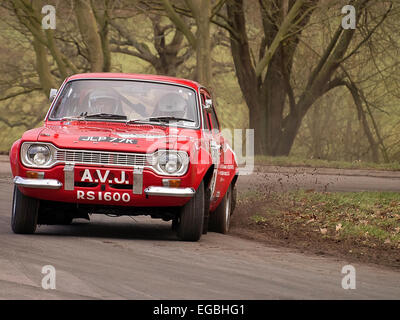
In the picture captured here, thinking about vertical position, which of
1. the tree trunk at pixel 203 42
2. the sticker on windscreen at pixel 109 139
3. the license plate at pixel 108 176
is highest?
the tree trunk at pixel 203 42

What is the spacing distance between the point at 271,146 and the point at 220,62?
16.0 metres

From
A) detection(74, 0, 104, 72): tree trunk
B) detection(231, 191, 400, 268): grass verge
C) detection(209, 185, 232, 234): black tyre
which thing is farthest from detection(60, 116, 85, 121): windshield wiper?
detection(74, 0, 104, 72): tree trunk

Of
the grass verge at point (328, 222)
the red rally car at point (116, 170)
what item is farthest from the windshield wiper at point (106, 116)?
the grass verge at point (328, 222)

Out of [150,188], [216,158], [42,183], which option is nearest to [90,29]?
[216,158]

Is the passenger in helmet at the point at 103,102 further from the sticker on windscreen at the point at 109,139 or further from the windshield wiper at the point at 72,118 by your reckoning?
the sticker on windscreen at the point at 109,139

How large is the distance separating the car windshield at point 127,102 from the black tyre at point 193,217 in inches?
54.7

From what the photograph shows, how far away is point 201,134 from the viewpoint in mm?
10930

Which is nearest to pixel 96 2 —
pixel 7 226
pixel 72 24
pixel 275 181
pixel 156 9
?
A: pixel 156 9

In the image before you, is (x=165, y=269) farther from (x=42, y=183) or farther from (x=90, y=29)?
(x=90, y=29)

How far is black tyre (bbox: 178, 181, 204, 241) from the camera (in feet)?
33.1

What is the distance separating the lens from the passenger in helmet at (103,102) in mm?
11320

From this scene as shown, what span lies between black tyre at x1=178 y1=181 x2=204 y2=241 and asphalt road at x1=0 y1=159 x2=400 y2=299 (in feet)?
0.41

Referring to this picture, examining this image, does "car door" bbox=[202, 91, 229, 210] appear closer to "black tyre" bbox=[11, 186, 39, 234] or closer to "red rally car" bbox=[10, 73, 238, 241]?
"red rally car" bbox=[10, 73, 238, 241]

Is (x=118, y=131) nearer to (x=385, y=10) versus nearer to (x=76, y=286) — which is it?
(x=76, y=286)
